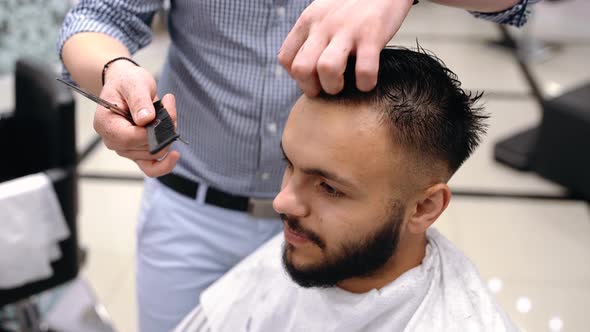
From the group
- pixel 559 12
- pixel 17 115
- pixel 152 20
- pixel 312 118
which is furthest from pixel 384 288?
pixel 559 12

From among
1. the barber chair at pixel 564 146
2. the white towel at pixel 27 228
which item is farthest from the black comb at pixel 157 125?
the barber chair at pixel 564 146

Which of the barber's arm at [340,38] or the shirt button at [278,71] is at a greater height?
the barber's arm at [340,38]

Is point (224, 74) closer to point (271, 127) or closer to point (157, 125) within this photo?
point (271, 127)

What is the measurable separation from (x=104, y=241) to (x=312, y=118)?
6.93ft

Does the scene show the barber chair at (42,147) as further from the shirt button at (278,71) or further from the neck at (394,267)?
the neck at (394,267)

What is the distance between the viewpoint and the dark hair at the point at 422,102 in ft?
3.14

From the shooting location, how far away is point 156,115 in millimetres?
828

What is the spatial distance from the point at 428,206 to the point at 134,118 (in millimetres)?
542

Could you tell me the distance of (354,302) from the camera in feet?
3.83

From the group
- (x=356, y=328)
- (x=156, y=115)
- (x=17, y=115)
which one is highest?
(x=156, y=115)

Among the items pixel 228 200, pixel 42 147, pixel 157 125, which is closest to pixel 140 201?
pixel 42 147

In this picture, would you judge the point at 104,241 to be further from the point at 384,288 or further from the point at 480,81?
the point at 480,81

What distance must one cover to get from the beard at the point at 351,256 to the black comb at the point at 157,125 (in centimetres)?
33

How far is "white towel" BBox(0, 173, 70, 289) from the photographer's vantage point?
163 centimetres
